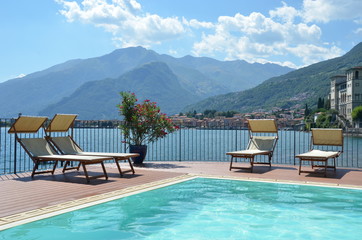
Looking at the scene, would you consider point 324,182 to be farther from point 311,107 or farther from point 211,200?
point 311,107

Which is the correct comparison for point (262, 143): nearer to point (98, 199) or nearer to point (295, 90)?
point (98, 199)

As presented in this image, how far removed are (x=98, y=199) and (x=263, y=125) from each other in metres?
5.81

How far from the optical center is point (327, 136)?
927 centimetres

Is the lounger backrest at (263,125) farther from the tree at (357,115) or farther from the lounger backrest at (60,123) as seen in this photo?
the tree at (357,115)

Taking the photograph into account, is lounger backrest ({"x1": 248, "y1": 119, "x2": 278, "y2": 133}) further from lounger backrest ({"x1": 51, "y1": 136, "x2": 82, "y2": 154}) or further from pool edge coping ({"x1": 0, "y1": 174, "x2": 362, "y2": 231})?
lounger backrest ({"x1": 51, "y1": 136, "x2": 82, "y2": 154})

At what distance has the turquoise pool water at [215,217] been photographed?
4.16 m

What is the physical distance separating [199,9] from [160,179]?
1536cm

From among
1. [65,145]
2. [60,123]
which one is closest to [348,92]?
[60,123]

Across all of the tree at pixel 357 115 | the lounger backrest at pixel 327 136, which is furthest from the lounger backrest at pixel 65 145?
the tree at pixel 357 115

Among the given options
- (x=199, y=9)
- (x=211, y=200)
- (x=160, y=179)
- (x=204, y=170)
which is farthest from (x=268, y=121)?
(x=199, y=9)

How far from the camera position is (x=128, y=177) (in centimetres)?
748

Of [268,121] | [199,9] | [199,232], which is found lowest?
[199,232]

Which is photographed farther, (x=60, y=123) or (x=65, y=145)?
(x=60, y=123)

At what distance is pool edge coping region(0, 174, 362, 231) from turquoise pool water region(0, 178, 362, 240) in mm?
108
